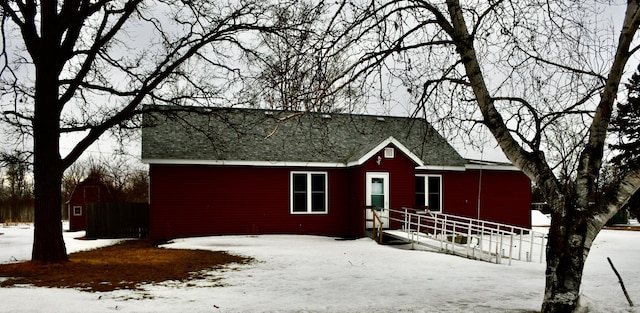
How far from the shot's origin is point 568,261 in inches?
285

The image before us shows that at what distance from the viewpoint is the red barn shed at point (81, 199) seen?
89.1 ft

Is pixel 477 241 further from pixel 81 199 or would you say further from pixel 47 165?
pixel 81 199

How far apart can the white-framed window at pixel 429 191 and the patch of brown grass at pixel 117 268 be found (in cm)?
986

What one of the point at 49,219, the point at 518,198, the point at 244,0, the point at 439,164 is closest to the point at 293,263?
the point at 49,219

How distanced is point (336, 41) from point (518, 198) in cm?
1862

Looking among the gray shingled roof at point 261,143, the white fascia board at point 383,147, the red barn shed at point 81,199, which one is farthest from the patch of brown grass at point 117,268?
the red barn shed at point 81,199

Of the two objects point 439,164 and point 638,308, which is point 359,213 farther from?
point 638,308

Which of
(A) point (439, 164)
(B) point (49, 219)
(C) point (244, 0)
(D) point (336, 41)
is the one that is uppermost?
(C) point (244, 0)

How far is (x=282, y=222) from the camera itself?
20.9 m

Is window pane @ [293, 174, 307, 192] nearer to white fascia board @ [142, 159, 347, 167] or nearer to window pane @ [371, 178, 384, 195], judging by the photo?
white fascia board @ [142, 159, 347, 167]

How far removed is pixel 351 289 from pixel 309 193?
11439 millimetres

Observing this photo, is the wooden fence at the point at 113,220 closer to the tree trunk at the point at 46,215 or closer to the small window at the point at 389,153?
the tree trunk at the point at 46,215

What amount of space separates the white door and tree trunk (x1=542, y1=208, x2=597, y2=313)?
13058mm

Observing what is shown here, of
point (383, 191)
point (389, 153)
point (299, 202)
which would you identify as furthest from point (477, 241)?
point (299, 202)
